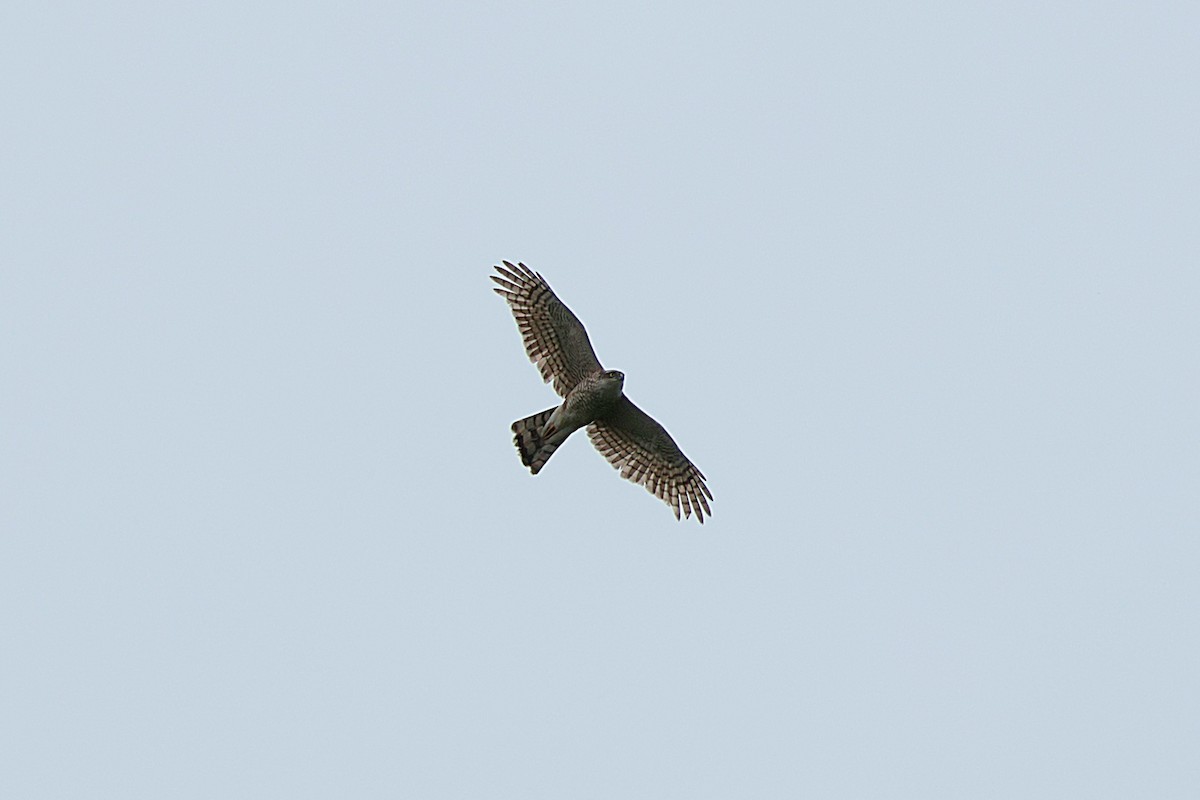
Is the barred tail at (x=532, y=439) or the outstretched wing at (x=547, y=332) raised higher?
the outstretched wing at (x=547, y=332)

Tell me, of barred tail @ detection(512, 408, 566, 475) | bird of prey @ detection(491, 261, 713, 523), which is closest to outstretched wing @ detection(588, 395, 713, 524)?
bird of prey @ detection(491, 261, 713, 523)

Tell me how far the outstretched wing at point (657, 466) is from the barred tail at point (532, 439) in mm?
1287

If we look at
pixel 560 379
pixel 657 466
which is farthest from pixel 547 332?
pixel 657 466

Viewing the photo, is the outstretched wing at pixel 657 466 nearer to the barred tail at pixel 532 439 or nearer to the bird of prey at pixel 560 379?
the bird of prey at pixel 560 379

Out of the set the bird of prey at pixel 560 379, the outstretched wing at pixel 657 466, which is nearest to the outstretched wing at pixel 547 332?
the bird of prey at pixel 560 379

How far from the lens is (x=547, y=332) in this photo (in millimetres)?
26391

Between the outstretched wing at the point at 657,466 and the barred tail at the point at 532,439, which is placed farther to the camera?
the outstretched wing at the point at 657,466

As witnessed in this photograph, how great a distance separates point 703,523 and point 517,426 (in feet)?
10.4

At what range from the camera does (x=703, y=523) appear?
90.3ft

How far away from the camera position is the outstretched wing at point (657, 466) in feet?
89.5

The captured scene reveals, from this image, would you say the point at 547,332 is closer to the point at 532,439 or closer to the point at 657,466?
the point at 532,439

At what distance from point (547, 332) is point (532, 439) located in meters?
1.45

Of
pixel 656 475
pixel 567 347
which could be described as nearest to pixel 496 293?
pixel 567 347

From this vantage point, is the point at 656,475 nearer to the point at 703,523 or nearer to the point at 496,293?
the point at 703,523
